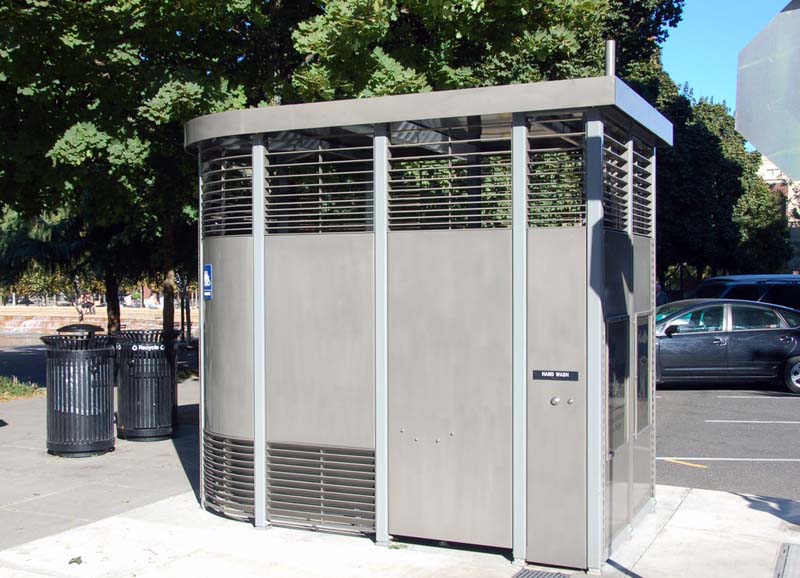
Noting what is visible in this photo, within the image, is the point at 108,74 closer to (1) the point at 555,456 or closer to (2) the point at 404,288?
(2) the point at 404,288

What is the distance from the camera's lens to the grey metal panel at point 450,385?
609 centimetres

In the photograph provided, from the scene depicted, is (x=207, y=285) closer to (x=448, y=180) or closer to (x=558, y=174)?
(x=448, y=180)

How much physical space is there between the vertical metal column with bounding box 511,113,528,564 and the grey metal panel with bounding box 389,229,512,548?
57 millimetres

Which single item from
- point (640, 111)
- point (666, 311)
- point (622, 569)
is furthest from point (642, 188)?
point (666, 311)

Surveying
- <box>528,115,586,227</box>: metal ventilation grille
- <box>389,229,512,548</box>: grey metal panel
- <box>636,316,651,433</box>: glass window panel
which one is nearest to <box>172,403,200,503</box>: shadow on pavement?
<box>389,229,512,548</box>: grey metal panel

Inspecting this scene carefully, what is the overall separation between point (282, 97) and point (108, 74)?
2.29 metres

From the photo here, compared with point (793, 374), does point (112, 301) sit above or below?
above

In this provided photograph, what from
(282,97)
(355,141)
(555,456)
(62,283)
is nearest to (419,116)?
(355,141)

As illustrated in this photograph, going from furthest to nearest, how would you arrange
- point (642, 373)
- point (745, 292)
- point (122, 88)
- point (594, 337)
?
point (745, 292), point (122, 88), point (642, 373), point (594, 337)

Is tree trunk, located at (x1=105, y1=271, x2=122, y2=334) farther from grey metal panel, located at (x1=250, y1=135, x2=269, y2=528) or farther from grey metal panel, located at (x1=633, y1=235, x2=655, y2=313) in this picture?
grey metal panel, located at (x1=633, y1=235, x2=655, y2=313)

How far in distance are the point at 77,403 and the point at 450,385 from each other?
520 cm

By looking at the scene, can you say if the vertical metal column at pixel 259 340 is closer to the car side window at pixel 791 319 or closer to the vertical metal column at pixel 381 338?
the vertical metal column at pixel 381 338

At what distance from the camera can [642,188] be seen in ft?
23.8

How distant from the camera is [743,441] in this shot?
35.1ft
